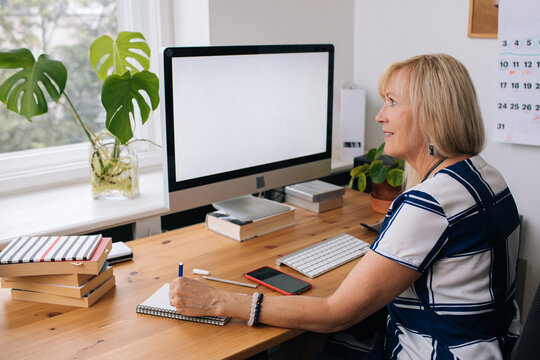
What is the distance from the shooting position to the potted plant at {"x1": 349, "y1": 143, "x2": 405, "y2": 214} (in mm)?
1879

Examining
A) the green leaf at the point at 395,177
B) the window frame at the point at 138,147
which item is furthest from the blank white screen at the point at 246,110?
the window frame at the point at 138,147

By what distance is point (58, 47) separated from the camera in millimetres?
2018

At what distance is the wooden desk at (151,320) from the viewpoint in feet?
3.58

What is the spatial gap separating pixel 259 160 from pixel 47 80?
69 cm

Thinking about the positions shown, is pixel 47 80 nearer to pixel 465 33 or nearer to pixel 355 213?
pixel 355 213

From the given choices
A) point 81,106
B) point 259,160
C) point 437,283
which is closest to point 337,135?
point 259,160

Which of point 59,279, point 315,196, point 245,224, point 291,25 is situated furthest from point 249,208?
point 291,25

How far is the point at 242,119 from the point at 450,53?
99 centimetres

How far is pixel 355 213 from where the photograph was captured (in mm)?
1924

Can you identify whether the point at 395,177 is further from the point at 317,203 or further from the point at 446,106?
the point at 446,106

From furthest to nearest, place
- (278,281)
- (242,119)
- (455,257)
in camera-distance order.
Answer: (242,119), (278,281), (455,257)

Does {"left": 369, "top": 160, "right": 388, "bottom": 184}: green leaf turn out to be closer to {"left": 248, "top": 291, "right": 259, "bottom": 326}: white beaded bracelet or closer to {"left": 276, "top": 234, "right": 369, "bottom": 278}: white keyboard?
{"left": 276, "top": 234, "right": 369, "bottom": 278}: white keyboard

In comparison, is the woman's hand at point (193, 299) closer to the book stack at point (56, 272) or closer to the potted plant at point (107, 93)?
the book stack at point (56, 272)

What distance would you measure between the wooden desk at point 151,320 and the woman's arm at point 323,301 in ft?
0.11
